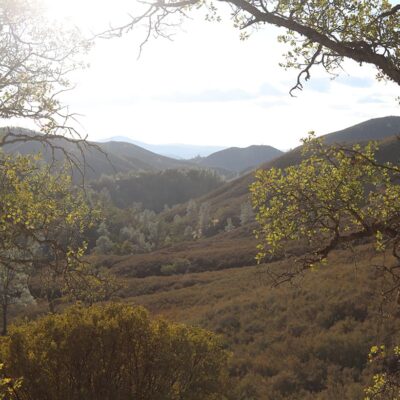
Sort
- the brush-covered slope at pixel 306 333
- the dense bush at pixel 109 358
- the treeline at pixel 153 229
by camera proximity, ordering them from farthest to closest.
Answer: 1. the treeline at pixel 153 229
2. the brush-covered slope at pixel 306 333
3. the dense bush at pixel 109 358

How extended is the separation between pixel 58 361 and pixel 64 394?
Answer: 97cm

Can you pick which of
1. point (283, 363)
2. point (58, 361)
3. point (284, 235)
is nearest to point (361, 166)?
point (284, 235)

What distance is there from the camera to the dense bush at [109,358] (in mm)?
11719

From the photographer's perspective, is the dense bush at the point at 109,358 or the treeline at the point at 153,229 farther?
the treeline at the point at 153,229

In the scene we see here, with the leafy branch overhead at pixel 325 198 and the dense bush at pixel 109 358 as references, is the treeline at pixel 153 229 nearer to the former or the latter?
the dense bush at pixel 109 358

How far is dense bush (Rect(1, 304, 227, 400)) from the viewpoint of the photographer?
11719 mm

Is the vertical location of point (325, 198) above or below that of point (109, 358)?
above

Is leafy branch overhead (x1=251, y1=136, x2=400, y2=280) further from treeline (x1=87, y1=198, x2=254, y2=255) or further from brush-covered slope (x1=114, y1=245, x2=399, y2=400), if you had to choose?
treeline (x1=87, y1=198, x2=254, y2=255)

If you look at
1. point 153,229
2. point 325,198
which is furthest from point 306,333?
point 153,229

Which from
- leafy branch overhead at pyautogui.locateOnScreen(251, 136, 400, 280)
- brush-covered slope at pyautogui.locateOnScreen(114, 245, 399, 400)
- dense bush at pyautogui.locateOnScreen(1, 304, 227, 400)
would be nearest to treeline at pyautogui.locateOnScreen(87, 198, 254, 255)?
brush-covered slope at pyautogui.locateOnScreen(114, 245, 399, 400)

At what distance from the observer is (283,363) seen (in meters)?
19.8

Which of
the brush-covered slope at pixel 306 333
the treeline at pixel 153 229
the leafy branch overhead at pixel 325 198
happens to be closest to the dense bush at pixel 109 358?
the brush-covered slope at pixel 306 333

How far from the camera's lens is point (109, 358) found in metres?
12.5

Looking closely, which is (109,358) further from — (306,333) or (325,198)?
(306,333)
